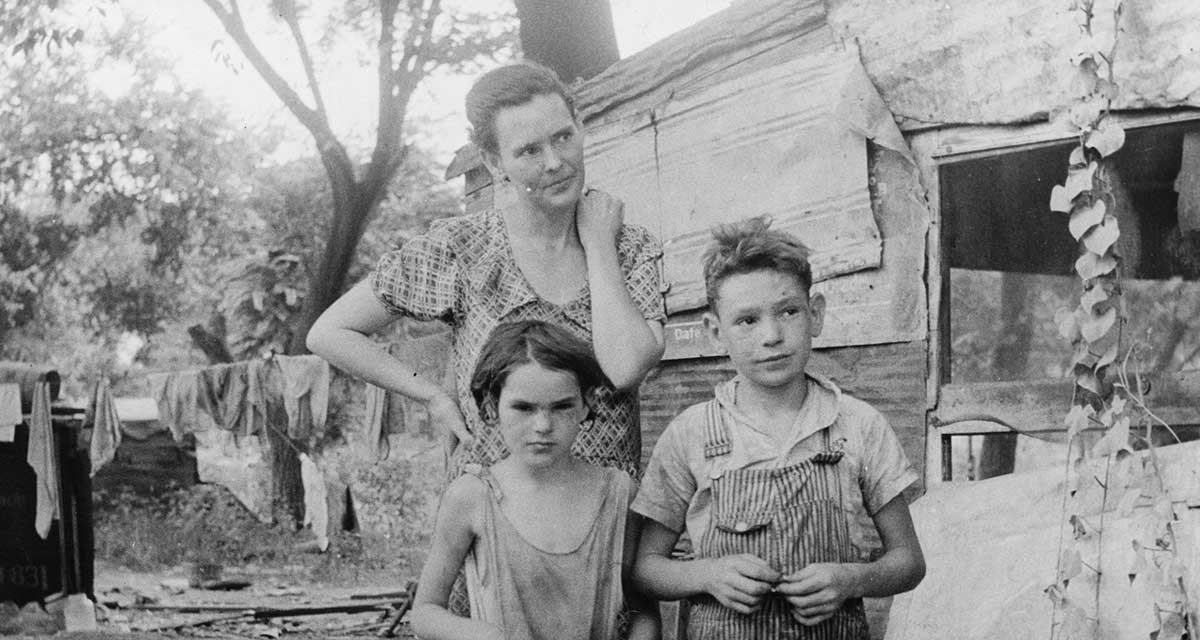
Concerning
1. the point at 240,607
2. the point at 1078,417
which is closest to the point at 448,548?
the point at 1078,417

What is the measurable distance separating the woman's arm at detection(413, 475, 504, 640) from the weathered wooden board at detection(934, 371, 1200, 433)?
2756 mm

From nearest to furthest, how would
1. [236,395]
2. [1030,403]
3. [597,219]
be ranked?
[597,219] < [1030,403] < [236,395]

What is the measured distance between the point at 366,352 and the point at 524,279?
380 mm

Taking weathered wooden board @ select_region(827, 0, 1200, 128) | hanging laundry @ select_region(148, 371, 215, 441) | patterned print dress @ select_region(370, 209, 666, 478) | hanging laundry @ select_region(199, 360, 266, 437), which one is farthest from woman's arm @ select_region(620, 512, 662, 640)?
hanging laundry @ select_region(148, 371, 215, 441)

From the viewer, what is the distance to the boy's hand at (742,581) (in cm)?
225

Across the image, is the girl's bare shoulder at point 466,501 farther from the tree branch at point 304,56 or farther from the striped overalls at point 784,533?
the tree branch at point 304,56

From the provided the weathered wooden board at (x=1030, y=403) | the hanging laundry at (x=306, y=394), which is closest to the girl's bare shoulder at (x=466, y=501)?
the weathered wooden board at (x=1030, y=403)

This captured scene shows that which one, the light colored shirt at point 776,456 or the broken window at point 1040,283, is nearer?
the light colored shirt at point 776,456

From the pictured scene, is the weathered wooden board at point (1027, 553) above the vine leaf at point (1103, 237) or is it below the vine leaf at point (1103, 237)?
below

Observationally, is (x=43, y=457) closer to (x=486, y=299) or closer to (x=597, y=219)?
(x=486, y=299)

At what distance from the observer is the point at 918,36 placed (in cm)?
494

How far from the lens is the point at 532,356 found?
2.41 meters

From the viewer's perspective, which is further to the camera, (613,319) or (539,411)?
(613,319)

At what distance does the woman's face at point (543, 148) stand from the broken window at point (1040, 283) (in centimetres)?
143
